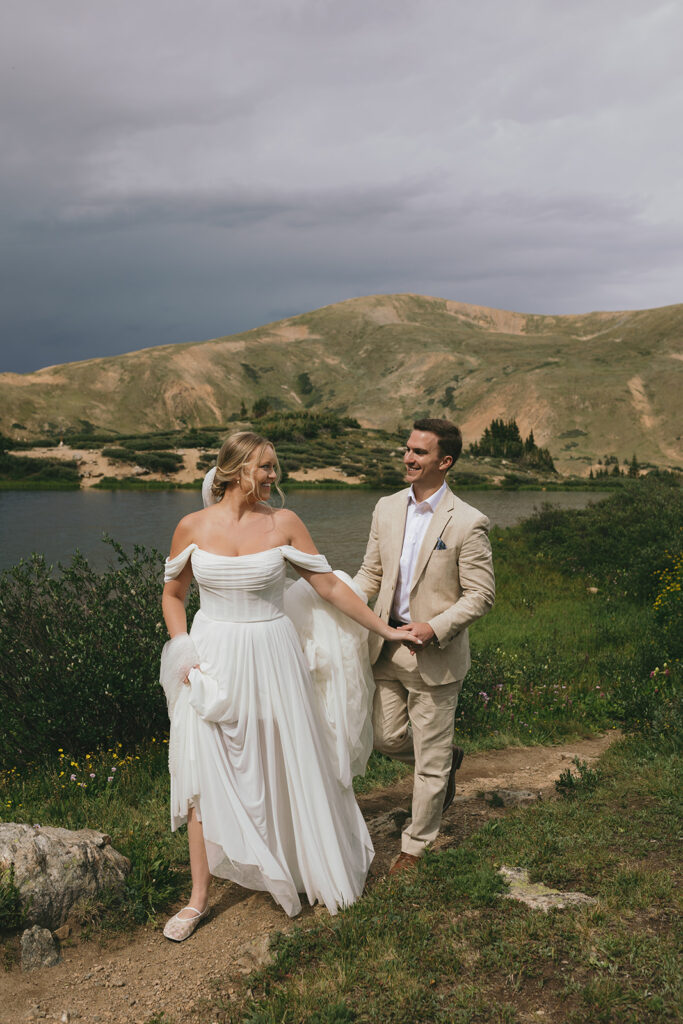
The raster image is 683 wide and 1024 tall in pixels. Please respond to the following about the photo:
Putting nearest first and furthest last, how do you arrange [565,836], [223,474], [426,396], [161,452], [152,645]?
[223,474], [565,836], [152,645], [161,452], [426,396]

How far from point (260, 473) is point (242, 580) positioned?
1.95 ft

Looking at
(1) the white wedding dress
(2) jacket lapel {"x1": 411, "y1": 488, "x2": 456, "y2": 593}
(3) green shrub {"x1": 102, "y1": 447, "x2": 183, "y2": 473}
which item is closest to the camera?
(1) the white wedding dress

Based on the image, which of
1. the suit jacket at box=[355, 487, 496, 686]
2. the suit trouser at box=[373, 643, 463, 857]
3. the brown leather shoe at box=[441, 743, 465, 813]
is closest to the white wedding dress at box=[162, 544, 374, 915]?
the suit trouser at box=[373, 643, 463, 857]

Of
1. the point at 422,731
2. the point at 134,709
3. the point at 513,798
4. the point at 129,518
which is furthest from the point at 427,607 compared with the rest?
the point at 129,518

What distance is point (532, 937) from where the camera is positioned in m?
3.44

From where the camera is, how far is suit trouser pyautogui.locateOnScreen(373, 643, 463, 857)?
4516 millimetres

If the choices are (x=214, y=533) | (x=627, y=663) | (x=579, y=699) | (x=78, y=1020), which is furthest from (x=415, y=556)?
(x=627, y=663)

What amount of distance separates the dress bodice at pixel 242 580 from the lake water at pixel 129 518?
12307 mm

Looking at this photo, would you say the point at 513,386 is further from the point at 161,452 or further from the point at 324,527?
the point at 324,527

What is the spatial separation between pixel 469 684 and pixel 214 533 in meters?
5.42

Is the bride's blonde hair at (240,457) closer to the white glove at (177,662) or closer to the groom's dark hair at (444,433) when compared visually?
the white glove at (177,662)

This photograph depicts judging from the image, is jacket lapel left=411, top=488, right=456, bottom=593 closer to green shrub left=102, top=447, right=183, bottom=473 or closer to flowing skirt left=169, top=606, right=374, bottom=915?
flowing skirt left=169, top=606, right=374, bottom=915

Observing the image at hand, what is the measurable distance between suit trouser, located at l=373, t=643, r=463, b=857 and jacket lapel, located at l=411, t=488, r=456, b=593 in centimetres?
52

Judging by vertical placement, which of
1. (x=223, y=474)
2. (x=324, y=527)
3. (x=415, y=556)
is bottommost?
(x=324, y=527)
